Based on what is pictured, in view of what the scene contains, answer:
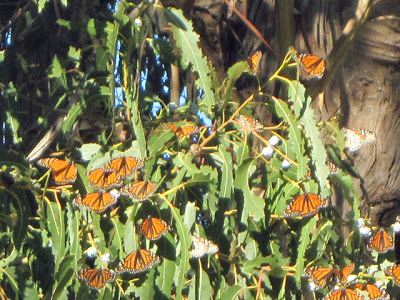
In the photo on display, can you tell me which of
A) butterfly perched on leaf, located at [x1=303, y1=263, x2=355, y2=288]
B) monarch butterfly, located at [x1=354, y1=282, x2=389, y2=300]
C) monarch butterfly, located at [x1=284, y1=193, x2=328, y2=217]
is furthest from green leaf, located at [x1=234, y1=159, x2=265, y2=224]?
monarch butterfly, located at [x1=354, y1=282, x2=389, y2=300]

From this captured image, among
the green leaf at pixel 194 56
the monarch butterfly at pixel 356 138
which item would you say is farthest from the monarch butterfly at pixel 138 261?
the monarch butterfly at pixel 356 138

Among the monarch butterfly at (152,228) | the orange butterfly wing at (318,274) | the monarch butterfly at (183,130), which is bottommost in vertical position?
the orange butterfly wing at (318,274)

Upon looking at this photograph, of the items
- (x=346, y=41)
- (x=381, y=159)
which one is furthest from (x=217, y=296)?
(x=381, y=159)

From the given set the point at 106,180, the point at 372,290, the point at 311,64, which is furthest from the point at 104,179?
the point at 372,290

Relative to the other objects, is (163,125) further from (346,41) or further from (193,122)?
(346,41)

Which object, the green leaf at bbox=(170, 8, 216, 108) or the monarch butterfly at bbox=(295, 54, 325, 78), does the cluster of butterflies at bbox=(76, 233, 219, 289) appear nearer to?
the green leaf at bbox=(170, 8, 216, 108)

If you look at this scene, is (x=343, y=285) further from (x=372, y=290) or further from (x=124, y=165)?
(x=124, y=165)

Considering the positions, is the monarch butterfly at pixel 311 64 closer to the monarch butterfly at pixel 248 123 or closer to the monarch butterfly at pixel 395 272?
the monarch butterfly at pixel 248 123
